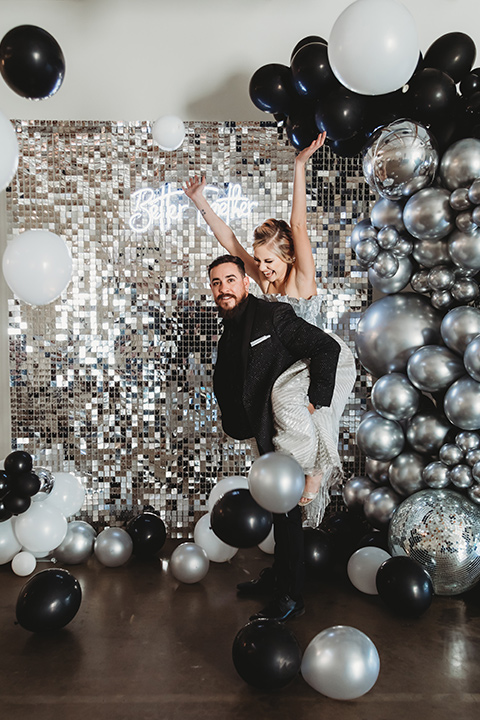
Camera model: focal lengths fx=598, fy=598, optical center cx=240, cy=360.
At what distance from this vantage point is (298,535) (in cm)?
250

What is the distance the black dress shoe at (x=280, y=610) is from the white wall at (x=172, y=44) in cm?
271

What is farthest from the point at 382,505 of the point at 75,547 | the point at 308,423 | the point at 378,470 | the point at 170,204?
the point at 170,204

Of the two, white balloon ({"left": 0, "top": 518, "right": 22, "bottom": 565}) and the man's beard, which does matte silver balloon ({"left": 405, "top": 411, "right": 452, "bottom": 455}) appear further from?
white balloon ({"left": 0, "top": 518, "right": 22, "bottom": 565})

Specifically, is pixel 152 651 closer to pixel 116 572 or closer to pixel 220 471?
pixel 116 572

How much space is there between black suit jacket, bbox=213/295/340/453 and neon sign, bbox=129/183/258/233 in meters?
1.32

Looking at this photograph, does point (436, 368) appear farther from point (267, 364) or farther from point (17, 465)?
point (17, 465)

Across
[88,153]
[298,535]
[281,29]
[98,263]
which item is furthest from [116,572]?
[281,29]

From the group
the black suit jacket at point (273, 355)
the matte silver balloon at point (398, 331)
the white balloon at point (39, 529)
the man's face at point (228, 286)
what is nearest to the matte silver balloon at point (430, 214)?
the matte silver balloon at point (398, 331)

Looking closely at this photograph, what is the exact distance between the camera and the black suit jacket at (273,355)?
2355mm

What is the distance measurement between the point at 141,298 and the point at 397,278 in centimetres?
153

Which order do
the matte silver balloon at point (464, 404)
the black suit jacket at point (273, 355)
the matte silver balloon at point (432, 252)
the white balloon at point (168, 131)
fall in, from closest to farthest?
the black suit jacket at point (273, 355), the matte silver balloon at point (464, 404), the matte silver balloon at point (432, 252), the white balloon at point (168, 131)

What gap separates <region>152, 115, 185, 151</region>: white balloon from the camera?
3.23m

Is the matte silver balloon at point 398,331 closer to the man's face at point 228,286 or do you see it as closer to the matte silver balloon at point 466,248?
the matte silver balloon at point 466,248

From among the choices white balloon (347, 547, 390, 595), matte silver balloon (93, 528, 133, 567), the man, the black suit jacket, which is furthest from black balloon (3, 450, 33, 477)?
white balloon (347, 547, 390, 595)
